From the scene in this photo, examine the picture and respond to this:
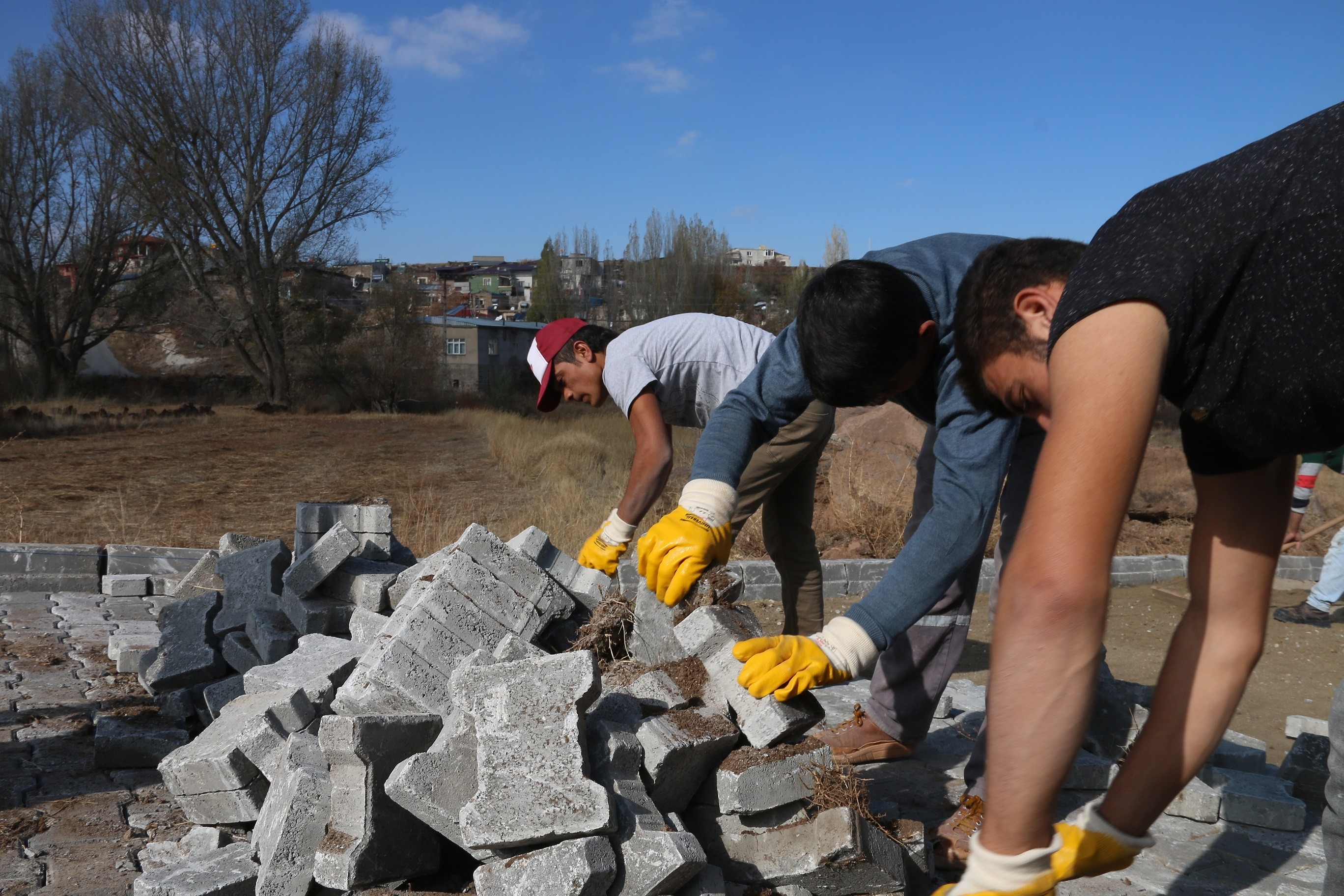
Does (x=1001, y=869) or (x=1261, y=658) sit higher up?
(x=1001, y=869)

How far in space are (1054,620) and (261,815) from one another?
8.38 ft

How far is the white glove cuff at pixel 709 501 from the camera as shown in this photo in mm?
2713

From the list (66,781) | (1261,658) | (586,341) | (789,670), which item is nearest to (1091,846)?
(789,670)

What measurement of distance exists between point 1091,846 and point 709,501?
4.59 feet

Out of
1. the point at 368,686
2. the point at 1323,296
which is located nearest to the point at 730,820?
the point at 368,686

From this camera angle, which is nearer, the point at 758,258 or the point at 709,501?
the point at 709,501

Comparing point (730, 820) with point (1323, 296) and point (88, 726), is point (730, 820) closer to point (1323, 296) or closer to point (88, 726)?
point (1323, 296)

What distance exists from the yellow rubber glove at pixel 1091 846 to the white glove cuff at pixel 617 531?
7.72 ft

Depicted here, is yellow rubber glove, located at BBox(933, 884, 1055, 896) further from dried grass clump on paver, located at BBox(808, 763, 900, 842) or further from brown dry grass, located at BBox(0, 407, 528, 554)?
brown dry grass, located at BBox(0, 407, 528, 554)

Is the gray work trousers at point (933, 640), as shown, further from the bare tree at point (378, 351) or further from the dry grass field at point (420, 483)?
the bare tree at point (378, 351)

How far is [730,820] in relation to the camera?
103 inches

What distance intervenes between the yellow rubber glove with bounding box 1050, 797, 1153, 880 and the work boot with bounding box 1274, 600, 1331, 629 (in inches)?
251

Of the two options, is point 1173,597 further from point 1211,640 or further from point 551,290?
point 551,290

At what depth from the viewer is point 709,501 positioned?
2.71 m
